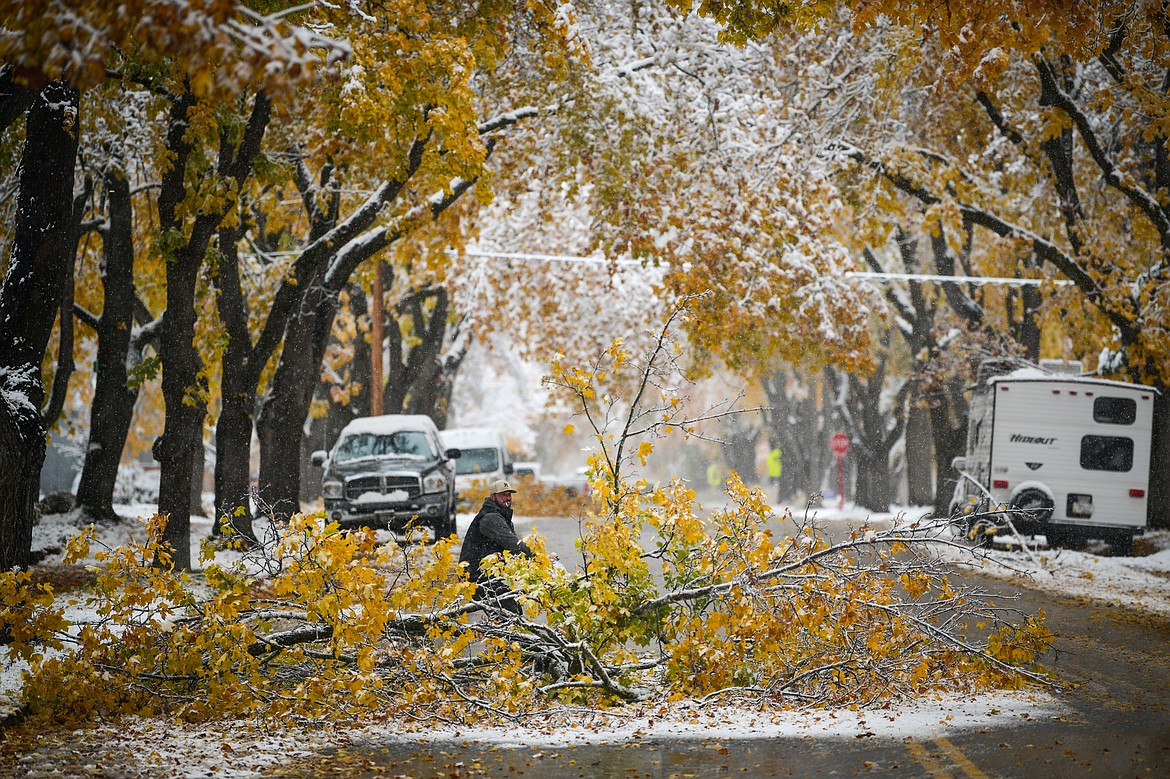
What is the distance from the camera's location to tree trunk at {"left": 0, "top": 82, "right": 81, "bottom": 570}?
414 inches

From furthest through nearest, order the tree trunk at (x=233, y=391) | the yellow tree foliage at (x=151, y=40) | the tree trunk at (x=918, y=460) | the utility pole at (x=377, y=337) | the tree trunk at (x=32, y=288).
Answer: the tree trunk at (x=918, y=460), the utility pole at (x=377, y=337), the tree trunk at (x=233, y=391), the tree trunk at (x=32, y=288), the yellow tree foliage at (x=151, y=40)

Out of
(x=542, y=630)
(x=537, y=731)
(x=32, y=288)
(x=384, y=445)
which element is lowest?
(x=537, y=731)

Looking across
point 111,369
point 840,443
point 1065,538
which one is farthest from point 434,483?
point 840,443

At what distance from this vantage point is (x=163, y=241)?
15055 mm

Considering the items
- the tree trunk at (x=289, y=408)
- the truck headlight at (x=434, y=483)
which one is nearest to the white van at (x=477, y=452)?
the truck headlight at (x=434, y=483)

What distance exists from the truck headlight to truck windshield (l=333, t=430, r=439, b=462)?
3.12 feet

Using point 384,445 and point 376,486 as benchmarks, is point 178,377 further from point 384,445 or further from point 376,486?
point 384,445

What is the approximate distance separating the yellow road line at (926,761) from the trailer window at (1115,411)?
17114 millimetres

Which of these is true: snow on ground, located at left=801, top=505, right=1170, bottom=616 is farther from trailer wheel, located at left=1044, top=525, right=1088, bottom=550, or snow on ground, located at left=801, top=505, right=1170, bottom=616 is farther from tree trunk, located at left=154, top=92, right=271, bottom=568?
tree trunk, located at left=154, top=92, right=271, bottom=568

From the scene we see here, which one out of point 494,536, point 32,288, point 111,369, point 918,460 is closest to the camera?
point 32,288

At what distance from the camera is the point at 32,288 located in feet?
35.7

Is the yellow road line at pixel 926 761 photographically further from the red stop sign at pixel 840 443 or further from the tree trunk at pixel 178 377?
the red stop sign at pixel 840 443

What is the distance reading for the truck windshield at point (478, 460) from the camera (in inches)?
1390

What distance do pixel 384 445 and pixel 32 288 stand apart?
513 inches
